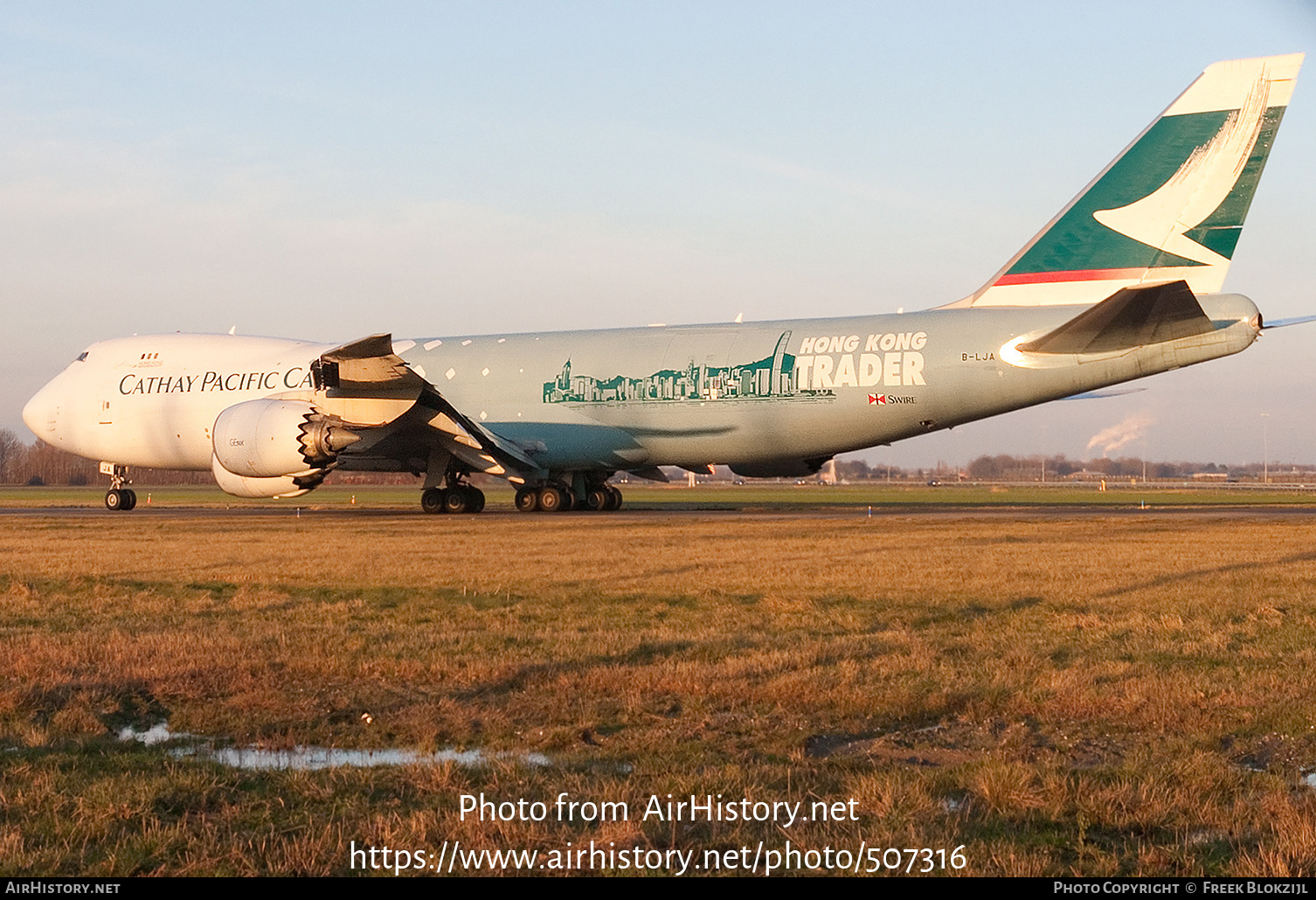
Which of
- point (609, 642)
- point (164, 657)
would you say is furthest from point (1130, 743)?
point (164, 657)

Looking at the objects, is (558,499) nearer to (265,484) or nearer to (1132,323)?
(265,484)

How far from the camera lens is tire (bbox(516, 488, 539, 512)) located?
2741cm

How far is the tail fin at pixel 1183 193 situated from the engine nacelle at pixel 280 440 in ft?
44.8

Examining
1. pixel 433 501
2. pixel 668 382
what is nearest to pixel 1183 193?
pixel 668 382

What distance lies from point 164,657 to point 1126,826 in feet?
21.0

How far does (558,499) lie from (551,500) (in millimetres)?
176

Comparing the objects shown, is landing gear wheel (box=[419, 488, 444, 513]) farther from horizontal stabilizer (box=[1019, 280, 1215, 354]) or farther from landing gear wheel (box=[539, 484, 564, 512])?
horizontal stabilizer (box=[1019, 280, 1215, 354])

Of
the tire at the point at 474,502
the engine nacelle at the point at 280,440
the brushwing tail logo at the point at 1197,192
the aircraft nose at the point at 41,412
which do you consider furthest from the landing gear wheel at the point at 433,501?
the brushwing tail logo at the point at 1197,192

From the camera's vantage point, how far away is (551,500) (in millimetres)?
27188

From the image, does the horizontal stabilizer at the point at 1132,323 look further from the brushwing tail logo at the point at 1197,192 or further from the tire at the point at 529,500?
the tire at the point at 529,500

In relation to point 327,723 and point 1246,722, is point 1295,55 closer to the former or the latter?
point 1246,722

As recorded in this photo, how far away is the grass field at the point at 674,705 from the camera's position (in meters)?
4.59

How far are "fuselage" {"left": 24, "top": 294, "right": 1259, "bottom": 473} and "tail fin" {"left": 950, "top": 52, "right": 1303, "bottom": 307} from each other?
0.91m

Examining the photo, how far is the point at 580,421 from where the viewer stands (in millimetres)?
26141
